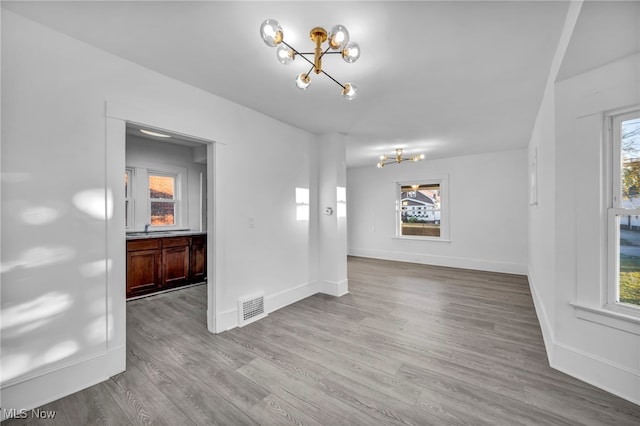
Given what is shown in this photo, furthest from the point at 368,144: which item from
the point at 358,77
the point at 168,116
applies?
the point at 168,116

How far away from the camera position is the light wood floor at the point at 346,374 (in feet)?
5.70

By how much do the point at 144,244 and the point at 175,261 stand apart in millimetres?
576

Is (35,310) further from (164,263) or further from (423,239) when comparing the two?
(423,239)

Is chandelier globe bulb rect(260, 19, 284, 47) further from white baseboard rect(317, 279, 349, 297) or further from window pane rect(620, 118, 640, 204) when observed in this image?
white baseboard rect(317, 279, 349, 297)

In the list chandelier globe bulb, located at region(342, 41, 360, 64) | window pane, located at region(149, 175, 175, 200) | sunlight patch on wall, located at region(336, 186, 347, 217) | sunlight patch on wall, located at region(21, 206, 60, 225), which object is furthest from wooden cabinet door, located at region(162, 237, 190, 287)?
chandelier globe bulb, located at region(342, 41, 360, 64)

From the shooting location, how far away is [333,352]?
8.23ft

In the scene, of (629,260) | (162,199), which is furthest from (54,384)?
(629,260)

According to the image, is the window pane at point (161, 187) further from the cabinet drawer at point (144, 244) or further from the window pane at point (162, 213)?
the cabinet drawer at point (144, 244)

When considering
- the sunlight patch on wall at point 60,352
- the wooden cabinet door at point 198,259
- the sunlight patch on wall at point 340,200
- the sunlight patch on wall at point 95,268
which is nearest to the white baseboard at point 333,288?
the sunlight patch on wall at point 340,200

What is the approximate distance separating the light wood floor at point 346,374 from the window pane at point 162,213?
1.86 m

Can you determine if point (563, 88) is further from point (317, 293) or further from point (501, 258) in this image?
point (501, 258)

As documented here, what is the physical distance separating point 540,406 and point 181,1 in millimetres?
3499

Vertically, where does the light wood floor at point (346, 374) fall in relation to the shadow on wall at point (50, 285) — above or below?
below

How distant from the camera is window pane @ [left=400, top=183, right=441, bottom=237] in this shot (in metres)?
6.60
